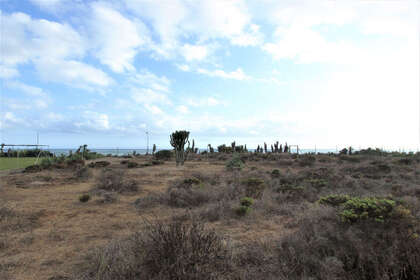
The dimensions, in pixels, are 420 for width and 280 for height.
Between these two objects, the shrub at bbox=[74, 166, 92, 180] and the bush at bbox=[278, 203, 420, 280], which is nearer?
the bush at bbox=[278, 203, 420, 280]

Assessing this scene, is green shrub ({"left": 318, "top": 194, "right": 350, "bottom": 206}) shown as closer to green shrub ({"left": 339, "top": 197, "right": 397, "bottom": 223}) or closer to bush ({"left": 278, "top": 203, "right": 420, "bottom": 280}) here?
green shrub ({"left": 339, "top": 197, "right": 397, "bottom": 223})

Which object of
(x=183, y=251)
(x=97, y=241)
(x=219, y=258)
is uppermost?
(x=183, y=251)

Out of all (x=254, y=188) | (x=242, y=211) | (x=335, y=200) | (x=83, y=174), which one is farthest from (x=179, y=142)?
(x=335, y=200)

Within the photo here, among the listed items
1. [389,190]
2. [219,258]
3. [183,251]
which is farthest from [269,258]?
[389,190]

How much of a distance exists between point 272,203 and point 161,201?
3.99 m

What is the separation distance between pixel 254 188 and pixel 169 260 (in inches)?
281

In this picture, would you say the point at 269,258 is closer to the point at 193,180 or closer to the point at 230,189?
the point at 230,189

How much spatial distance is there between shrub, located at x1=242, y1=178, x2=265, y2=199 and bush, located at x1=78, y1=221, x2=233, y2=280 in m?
5.85

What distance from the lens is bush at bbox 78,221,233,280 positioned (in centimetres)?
320

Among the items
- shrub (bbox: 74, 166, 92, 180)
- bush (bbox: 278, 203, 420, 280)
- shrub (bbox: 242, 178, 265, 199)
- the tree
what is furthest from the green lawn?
bush (bbox: 278, 203, 420, 280)

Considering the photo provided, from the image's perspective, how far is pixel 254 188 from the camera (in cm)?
1001

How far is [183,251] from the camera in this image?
11.0ft

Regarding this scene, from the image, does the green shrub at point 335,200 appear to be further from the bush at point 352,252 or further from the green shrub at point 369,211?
the bush at point 352,252

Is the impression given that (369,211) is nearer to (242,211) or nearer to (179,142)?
(242,211)
